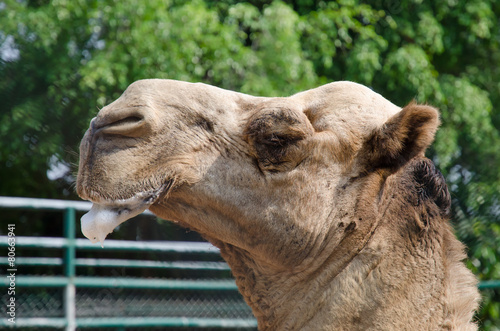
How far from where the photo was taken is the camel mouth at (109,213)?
6.96ft

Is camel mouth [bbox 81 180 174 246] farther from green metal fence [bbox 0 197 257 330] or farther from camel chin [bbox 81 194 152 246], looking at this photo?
green metal fence [bbox 0 197 257 330]

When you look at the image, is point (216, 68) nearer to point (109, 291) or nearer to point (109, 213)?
point (109, 291)

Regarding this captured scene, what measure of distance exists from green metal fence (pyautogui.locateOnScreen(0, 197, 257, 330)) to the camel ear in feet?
14.3

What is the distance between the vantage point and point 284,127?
242 cm

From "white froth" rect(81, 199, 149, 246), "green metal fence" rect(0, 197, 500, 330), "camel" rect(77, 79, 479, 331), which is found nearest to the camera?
"white froth" rect(81, 199, 149, 246)

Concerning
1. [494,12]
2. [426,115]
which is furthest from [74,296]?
[494,12]

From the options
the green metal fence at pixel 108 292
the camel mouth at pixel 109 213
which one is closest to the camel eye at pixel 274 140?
the camel mouth at pixel 109 213

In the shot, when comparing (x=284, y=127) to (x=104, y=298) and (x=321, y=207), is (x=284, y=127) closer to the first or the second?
(x=321, y=207)

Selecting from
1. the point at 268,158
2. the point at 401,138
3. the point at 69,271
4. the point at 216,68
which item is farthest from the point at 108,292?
the point at 401,138

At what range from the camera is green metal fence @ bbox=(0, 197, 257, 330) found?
20.0 ft

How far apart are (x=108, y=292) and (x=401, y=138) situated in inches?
209

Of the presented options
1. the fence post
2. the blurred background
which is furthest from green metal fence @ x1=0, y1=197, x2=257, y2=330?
the blurred background

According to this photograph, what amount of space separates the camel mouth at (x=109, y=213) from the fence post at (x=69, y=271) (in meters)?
4.36

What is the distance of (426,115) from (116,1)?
6.65 metres
